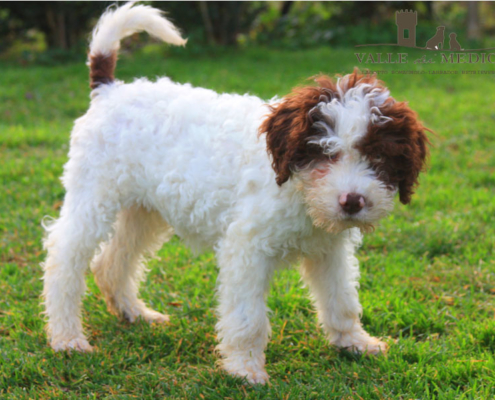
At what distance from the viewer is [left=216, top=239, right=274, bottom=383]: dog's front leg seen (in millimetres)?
3525

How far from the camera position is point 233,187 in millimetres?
3574

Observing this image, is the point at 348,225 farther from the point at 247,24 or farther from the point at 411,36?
the point at 247,24

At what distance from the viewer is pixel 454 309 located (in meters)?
4.32

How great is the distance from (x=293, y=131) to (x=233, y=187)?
0.67 metres

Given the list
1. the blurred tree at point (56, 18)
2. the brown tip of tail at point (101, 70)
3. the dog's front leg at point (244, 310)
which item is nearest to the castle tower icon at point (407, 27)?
the blurred tree at point (56, 18)

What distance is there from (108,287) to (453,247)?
2.93 metres

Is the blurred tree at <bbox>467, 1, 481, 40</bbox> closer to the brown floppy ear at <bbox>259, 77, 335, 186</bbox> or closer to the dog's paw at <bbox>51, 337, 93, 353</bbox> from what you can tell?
the brown floppy ear at <bbox>259, 77, 335, 186</bbox>

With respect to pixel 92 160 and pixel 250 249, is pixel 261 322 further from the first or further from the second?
pixel 92 160

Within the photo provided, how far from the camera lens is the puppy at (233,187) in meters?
3.02

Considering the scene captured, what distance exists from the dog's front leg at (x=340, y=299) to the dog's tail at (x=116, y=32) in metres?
1.82

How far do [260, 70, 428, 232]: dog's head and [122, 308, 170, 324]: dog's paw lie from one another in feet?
5.79

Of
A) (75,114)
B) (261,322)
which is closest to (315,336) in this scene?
(261,322)

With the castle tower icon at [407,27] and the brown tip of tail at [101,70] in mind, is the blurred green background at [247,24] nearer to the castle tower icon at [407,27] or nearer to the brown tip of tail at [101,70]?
the castle tower icon at [407,27]

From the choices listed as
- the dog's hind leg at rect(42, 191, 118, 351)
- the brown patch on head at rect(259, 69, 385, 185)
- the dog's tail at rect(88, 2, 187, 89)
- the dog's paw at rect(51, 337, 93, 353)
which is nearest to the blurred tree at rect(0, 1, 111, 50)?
the dog's tail at rect(88, 2, 187, 89)
